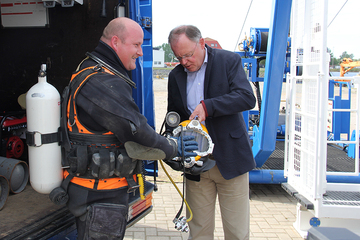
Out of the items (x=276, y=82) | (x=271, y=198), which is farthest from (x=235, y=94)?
(x=271, y=198)

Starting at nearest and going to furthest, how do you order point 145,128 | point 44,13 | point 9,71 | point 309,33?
point 145,128 → point 309,33 → point 44,13 → point 9,71

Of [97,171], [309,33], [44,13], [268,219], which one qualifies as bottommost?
[268,219]

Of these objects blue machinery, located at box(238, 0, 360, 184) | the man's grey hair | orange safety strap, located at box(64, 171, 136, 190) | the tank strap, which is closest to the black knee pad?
orange safety strap, located at box(64, 171, 136, 190)

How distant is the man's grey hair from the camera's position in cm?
239

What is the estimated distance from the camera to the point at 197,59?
2475mm

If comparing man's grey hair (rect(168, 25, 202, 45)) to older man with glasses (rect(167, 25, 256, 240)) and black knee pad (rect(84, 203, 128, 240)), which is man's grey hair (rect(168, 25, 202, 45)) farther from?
black knee pad (rect(84, 203, 128, 240))

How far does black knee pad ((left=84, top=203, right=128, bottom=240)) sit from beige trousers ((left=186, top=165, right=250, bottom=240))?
0.83m

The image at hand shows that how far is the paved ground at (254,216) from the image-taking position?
3.57 metres

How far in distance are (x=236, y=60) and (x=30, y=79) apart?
8.95ft

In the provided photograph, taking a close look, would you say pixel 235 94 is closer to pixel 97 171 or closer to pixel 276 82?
pixel 97 171

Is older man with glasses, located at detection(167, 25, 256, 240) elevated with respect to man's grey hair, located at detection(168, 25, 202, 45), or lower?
lower

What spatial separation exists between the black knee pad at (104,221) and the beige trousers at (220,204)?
83 centimetres

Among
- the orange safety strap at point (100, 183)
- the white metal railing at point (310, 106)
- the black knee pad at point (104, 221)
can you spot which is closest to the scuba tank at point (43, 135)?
the orange safety strap at point (100, 183)

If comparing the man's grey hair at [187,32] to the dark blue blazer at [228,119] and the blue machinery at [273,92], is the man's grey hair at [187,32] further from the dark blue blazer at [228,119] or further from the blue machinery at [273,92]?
the blue machinery at [273,92]
